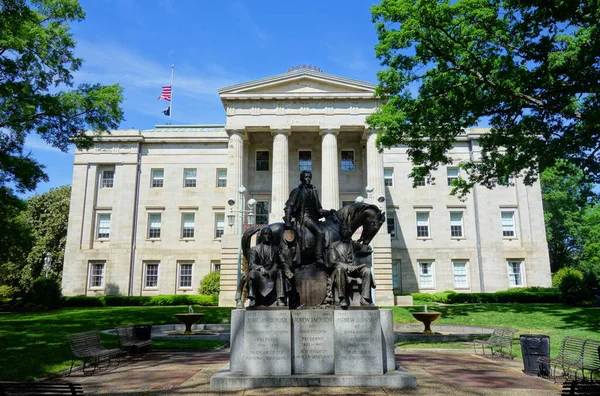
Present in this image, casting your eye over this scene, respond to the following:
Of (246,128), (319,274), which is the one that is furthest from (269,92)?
(319,274)

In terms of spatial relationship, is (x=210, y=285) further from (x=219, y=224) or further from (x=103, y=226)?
(x=103, y=226)

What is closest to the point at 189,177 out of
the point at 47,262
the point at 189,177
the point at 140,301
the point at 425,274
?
the point at 189,177

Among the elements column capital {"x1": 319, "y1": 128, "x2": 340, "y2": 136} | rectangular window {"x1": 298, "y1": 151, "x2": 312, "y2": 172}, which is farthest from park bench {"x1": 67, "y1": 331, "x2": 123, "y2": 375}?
rectangular window {"x1": 298, "y1": 151, "x2": 312, "y2": 172}

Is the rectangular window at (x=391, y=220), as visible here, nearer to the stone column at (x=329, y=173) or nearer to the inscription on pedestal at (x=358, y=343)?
the stone column at (x=329, y=173)

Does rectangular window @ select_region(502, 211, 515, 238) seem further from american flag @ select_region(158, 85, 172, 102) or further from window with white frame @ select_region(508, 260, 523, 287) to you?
american flag @ select_region(158, 85, 172, 102)

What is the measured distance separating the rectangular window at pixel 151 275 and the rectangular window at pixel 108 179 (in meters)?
9.30

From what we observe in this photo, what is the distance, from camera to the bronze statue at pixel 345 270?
8452 mm

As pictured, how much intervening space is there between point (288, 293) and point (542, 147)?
14.7 metres

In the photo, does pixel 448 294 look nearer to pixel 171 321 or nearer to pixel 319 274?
pixel 171 321

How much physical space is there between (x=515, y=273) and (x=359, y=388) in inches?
1572

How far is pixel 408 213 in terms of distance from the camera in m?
43.9

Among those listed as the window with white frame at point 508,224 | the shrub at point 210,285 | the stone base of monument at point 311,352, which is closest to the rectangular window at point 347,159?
the shrub at point 210,285

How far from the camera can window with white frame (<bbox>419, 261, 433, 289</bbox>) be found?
140 feet

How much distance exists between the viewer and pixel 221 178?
148 ft
